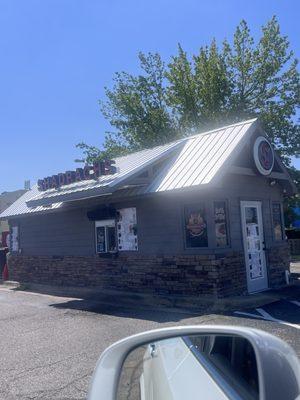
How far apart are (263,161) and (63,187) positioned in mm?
5952

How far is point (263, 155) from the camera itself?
12.6 metres

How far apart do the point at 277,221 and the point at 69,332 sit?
26.1ft

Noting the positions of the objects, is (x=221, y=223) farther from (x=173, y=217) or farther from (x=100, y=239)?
(x=100, y=239)

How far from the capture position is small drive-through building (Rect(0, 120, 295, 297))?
11.2 m

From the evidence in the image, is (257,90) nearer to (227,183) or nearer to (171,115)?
(171,115)

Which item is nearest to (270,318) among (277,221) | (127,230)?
(127,230)

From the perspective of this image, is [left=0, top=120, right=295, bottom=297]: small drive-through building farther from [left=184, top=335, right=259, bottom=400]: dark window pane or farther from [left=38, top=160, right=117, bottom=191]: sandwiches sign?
[left=184, top=335, right=259, bottom=400]: dark window pane

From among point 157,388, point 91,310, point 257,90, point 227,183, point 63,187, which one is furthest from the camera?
point 257,90

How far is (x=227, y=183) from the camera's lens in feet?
39.0

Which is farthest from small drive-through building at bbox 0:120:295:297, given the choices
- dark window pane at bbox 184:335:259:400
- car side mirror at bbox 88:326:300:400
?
dark window pane at bbox 184:335:259:400

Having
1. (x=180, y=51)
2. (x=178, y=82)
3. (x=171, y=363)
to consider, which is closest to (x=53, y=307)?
(x=171, y=363)

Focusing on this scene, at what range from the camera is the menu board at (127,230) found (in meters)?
12.9

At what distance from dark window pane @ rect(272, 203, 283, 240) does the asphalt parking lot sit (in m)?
3.19

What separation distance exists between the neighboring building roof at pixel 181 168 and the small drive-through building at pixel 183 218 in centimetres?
4
